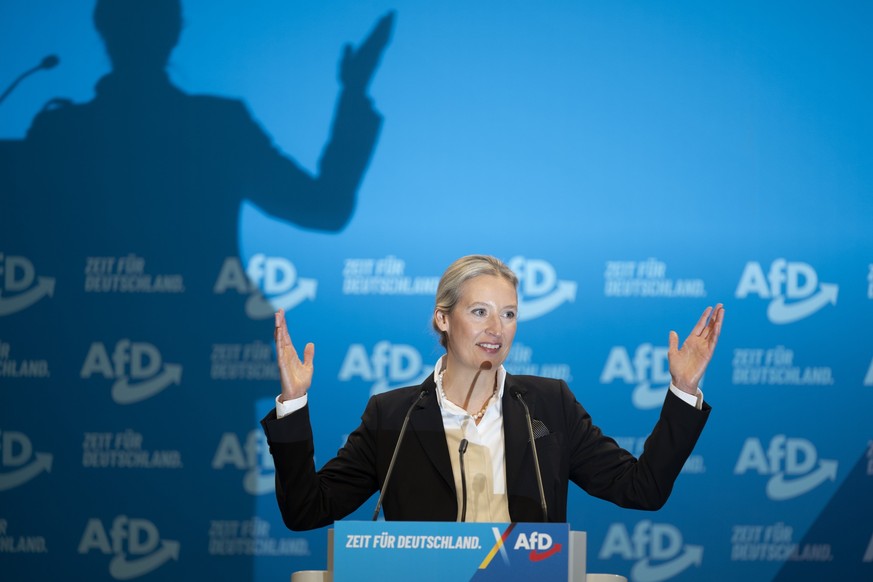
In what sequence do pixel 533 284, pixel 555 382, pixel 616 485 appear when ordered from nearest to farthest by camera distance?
pixel 616 485
pixel 555 382
pixel 533 284

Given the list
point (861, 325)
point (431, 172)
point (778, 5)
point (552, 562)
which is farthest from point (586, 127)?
point (552, 562)

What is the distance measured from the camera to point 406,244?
15.7 ft

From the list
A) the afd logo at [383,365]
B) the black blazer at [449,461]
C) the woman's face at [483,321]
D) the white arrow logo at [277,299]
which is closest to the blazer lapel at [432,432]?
the black blazer at [449,461]

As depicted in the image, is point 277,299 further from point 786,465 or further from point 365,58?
point 786,465

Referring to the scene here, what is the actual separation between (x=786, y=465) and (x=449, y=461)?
108 inches

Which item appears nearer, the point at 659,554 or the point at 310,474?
the point at 310,474

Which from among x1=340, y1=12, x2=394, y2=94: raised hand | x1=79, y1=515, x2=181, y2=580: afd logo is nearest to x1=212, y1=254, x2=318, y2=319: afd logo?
x1=340, y1=12, x2=394, y2=94: raised hand

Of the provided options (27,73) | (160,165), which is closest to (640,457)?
(160,165)

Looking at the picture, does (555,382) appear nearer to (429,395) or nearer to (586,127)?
(429,395)

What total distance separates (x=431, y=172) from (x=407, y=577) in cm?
306

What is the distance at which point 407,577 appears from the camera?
2.03m

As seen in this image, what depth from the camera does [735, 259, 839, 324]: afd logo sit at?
4777 mm

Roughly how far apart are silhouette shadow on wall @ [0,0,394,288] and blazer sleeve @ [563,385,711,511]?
2.34 metres

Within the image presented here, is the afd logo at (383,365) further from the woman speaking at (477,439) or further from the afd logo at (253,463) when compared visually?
the woman speaking at (477,439)
